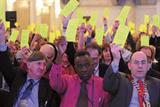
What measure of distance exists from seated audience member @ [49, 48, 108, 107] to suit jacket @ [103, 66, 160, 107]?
13 cm

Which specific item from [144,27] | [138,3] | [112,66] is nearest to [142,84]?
[112,66]

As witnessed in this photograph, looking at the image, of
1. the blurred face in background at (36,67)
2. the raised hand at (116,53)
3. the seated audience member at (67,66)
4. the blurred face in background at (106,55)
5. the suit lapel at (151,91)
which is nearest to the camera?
the raised hand at (116,53)

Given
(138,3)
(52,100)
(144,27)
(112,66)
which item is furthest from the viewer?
(138,3)

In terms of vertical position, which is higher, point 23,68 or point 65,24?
point 65,24

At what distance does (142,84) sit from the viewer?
170 inches

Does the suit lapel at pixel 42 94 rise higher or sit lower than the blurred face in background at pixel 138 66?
lower

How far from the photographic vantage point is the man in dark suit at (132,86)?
416 centimetres

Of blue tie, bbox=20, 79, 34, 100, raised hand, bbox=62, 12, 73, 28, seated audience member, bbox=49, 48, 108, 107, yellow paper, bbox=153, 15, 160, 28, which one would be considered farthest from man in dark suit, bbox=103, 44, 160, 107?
yellow paper, bbox=153, 15, 160, 28

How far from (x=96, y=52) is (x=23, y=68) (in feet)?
2.45

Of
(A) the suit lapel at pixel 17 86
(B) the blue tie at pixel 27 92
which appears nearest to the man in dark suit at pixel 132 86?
(B) the blue tie at pixel 27 92

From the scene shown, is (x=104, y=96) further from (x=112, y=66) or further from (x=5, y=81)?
(x=5, y=81)

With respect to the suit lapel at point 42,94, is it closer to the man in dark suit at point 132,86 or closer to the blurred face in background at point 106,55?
the man in dark suit at point 132,86

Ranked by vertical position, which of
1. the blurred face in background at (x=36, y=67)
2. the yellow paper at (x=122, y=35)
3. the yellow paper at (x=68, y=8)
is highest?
the yellow paper at (x=68, y=8)

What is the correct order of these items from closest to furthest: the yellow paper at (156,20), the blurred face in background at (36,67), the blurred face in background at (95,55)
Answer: the blurred face in background at (36,67)
the blurred face in background at (95,55)
the yellow paper at (156,20)
